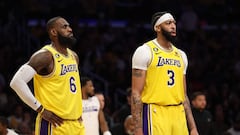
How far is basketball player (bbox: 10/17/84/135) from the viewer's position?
7137 mm

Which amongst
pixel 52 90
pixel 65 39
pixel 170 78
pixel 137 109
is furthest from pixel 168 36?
pixel 52 90

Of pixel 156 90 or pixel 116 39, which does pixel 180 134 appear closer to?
pixel 156 90

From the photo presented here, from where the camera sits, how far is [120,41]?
17.7 m

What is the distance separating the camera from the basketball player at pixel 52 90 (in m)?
7.14

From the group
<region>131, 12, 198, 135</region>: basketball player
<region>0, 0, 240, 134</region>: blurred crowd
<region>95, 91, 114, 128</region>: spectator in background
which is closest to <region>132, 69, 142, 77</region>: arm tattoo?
<region>131, 12, 198, 135</region>: basketball player

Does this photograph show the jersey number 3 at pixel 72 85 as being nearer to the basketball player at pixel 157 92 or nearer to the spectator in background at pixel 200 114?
the basketball player at pixel 157 92

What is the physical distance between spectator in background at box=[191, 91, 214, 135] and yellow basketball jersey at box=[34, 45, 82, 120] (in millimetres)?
3708

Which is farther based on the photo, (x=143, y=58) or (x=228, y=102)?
(x=228, y=102)

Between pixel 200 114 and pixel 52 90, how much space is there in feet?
13.3

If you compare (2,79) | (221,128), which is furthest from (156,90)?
(2,79)

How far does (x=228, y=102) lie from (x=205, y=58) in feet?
8.68

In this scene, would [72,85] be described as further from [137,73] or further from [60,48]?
[137,73]

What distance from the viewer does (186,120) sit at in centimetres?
775

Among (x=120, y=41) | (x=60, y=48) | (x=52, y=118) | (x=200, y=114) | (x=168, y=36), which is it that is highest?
(x=120, y=41)
